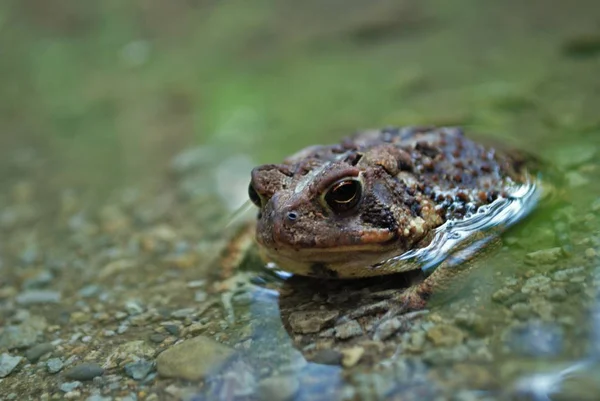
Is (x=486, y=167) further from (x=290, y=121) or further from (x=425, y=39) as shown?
(x=425, y=39)

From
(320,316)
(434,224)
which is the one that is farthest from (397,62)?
(320,316)

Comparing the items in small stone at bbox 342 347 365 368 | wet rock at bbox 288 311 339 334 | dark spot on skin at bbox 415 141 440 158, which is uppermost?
dark spot on skin at bbox 415 141 440 158

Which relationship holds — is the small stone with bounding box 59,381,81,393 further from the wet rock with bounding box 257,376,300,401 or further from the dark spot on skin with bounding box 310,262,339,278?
the dark spot on skin with bounding box 310,262,339,278

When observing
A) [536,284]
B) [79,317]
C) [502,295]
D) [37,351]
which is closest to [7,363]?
[37,351]

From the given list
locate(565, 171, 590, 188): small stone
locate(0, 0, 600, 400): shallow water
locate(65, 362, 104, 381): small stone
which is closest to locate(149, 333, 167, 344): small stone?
locate(0, 0, 600, 400): shallow water

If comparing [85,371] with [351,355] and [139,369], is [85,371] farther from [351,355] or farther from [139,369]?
[351,355]

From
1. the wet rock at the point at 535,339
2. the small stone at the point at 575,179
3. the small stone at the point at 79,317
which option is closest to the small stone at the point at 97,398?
the small stone at the point at 79,317
